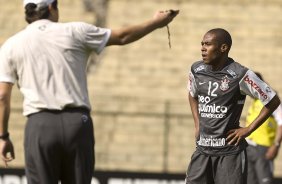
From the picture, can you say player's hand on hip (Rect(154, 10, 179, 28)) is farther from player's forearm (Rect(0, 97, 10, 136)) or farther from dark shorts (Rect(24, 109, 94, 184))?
player's forearm (Rect(0, 97, 10, 136))

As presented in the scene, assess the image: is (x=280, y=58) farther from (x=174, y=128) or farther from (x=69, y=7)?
(x=69, y=7)

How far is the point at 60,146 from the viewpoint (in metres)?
5.76

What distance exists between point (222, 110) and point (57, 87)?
1.83 meters

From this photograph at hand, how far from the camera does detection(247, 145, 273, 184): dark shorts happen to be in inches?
455

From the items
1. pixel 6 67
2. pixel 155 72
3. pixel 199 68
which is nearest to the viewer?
pixel 6 67

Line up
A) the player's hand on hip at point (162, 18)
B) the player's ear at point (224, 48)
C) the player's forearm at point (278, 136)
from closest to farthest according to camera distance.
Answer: the player's hand on hip at point (162, 18), the player's ear at point (224, 48), the player's forearm at point (278, 136)

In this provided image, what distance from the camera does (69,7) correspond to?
65.6 ft

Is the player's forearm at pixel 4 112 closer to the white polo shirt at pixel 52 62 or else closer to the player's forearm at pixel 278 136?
the white polo shirt at pixel 52 62

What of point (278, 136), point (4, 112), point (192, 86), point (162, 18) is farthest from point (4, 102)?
point (278, 136)

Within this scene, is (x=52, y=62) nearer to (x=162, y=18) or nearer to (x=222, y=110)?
(x=162, y=18)

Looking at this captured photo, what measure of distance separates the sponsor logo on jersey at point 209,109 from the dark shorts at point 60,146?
1.60m

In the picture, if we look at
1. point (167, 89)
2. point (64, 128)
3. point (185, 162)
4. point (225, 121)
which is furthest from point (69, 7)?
point (64, 128)

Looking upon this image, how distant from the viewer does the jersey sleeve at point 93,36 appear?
5809 millimetres

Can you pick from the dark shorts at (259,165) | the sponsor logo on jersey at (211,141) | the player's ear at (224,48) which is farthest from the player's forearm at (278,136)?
the player's ear at (224,48)
